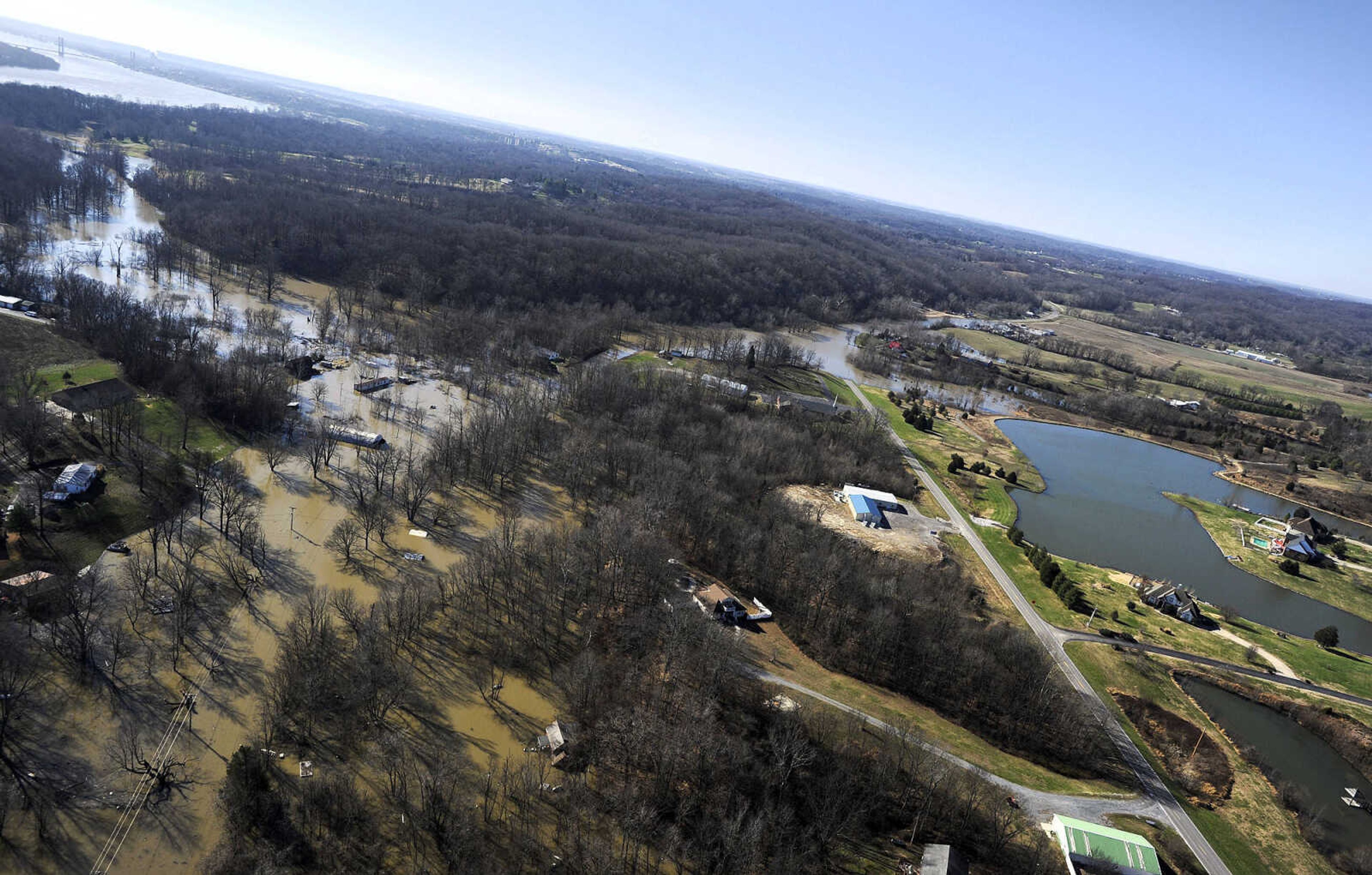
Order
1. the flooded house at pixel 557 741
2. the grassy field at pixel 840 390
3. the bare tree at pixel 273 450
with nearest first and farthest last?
the flooded house at pixel 557 741
the bare tree at pixel 273 450
the grassy field at pixel 840 390

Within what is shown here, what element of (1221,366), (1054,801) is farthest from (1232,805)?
(1221,366)

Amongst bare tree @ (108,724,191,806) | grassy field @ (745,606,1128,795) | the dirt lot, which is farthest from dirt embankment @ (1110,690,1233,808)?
bare tree @ (108,724,191,806)

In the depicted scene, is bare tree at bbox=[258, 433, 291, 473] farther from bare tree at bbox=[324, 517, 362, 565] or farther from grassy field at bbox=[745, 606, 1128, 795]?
grassy field at bbox=[745, 606, 1128, 795]

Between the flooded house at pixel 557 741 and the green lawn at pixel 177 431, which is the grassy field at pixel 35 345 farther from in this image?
the flooded house at pixel 557 741

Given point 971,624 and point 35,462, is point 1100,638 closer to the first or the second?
point 971,624

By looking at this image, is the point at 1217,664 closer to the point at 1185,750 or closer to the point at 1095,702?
the point at 1185,750

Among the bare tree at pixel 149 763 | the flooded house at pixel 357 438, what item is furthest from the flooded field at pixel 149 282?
the bare tree at pixel 149 763

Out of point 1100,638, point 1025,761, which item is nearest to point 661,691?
point 1025,761
